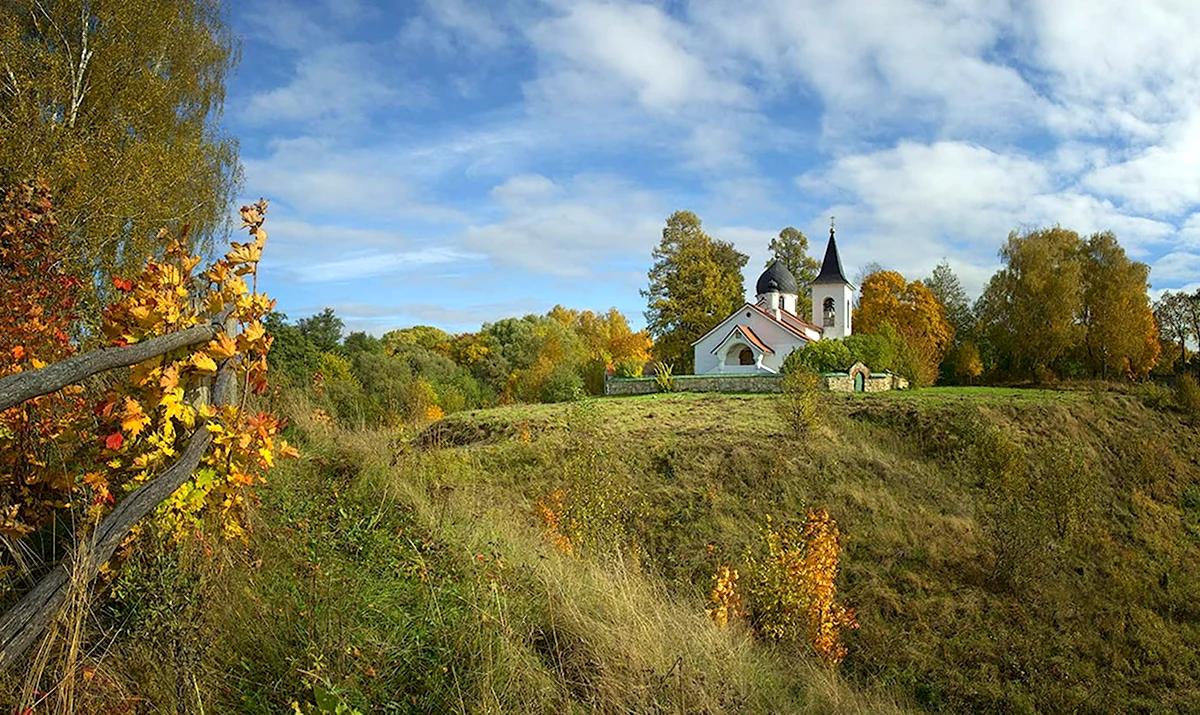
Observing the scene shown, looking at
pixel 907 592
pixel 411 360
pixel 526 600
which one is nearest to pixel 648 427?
pixel 907 592

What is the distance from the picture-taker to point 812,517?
34.4ft

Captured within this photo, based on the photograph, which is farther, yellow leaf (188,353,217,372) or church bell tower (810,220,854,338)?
church bell tower (810,220,854,338)

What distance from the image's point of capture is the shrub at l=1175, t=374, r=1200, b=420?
2277 centimetres

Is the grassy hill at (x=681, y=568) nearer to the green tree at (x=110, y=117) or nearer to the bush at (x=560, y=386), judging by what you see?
the bush at (x=560, y=386)

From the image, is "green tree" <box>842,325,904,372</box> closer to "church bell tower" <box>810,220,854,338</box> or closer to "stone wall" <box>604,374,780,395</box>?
"stone wall" <box>604,374,780,395</box>

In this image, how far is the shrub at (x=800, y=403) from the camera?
18219 millimetres

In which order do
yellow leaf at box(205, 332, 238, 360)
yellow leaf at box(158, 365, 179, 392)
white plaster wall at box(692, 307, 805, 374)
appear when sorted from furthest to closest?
white plaster wall at box(692, 307, 805, 374), yellow leaf at box(205, 332, 238, 360), yellow leaf at box(158, 365, 179, 392)

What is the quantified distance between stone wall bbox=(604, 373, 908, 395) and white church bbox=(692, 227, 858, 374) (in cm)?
321

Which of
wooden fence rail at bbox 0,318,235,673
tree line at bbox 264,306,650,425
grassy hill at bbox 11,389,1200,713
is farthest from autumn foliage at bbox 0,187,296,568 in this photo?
tree line at bbox 264,306,650,425

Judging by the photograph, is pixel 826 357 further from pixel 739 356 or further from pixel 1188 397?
pixel 1188 397

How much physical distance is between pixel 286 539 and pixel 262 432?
2.43 feet

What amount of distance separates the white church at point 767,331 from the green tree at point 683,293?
1.21 meters

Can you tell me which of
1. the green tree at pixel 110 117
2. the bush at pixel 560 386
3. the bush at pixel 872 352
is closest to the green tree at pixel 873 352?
the bush at pixel 872 352

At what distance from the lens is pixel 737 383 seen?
92.5ft
